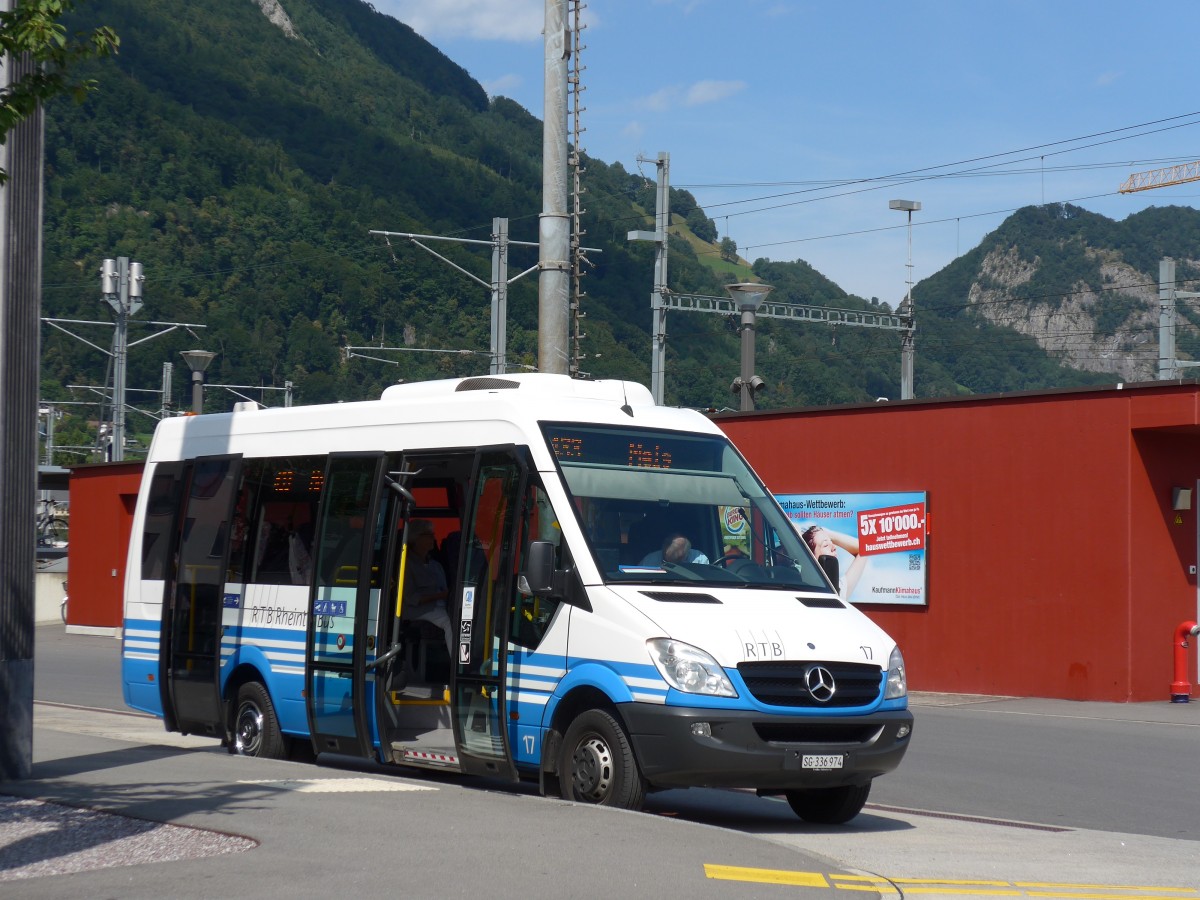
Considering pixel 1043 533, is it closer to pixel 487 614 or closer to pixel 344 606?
pixel 344 606

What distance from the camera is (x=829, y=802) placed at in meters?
10.4

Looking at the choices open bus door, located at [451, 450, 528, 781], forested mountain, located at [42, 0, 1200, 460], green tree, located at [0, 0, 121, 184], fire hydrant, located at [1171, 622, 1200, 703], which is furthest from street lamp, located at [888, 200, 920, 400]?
green tree, located at [0, 0, 121, 184]

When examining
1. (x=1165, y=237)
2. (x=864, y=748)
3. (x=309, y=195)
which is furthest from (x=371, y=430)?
(x=1165, y=237)

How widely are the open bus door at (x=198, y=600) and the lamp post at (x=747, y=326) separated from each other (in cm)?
1369

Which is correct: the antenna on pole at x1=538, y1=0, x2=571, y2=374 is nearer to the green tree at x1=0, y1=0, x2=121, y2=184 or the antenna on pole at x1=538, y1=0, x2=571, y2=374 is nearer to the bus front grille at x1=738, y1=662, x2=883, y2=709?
the bus front grille at x1=738, y1=662, x2=883, y2=709

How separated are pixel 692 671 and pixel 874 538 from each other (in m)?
15.2

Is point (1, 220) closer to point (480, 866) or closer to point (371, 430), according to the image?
point (371, 430)

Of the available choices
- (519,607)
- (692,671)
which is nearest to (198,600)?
(519,607)

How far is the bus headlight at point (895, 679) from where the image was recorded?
9.95m

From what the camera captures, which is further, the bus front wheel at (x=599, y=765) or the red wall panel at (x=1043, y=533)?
the red wall panel at (x=1043, y=533)

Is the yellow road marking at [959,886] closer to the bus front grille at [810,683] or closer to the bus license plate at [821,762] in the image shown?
the bus license plate at [821,762]

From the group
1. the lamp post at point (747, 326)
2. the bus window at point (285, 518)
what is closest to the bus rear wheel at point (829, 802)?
the bus window at point (285, 518)

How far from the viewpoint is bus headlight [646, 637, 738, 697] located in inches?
368

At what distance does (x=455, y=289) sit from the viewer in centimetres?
8250
